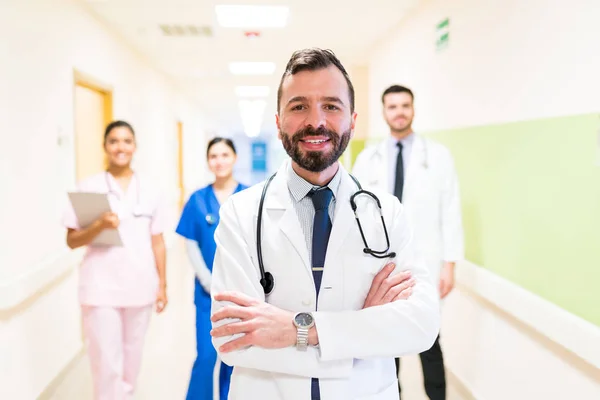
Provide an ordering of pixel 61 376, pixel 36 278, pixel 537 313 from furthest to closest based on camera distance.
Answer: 1. pixel 61 376
2. pixel 36 278
3. pixel 537 313

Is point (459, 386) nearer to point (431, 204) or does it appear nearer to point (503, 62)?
point (431, 204)

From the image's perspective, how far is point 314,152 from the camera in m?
1.17

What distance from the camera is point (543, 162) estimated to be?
2.21 meters

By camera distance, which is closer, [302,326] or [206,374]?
[302,326]

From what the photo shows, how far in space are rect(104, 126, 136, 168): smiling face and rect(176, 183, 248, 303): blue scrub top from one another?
14.8 inches

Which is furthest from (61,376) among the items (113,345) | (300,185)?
(300,185)

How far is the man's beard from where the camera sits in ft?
3.81

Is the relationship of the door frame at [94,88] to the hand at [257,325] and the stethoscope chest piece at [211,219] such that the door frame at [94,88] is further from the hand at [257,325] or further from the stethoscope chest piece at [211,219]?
the hand at [257,325]

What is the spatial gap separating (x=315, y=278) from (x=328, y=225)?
13 centimetres

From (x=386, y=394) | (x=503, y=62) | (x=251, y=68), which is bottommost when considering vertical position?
(x=386, y=394)

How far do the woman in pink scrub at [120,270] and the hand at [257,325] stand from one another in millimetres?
1364

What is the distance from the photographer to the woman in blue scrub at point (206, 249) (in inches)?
92.0

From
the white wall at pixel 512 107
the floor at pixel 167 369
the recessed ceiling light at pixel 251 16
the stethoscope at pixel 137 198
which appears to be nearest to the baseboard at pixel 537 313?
the white wall at pixel 512 107

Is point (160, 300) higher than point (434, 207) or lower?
lower
